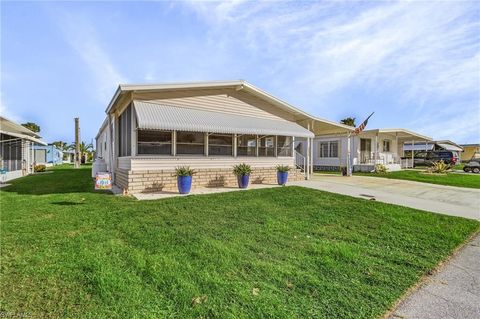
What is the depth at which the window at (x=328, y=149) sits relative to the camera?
2561 centimetres

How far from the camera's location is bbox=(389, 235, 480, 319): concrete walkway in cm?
333

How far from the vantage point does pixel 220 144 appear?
44.3ft

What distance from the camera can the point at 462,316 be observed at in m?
3.31

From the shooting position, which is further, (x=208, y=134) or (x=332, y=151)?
(x=332, y=151)

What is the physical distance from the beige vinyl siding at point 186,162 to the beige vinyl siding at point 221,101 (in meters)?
2.54

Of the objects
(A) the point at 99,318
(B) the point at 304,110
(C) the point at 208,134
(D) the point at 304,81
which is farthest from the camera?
(D) the point at 304,81

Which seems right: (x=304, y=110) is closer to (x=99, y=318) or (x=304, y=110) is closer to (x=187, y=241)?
(x=187, y=241)

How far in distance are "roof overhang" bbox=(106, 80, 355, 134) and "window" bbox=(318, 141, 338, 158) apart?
581 centimetres

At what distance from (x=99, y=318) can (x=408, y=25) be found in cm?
1352

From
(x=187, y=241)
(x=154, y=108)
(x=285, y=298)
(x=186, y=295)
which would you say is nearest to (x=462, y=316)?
(x=285, y=298)

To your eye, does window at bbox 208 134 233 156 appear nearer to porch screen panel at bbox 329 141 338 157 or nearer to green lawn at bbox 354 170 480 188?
green lawn at bbox 354 170 480 188

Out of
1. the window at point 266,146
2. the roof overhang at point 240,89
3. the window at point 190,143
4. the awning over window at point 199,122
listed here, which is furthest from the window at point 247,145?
the roof overhang at point 240,89

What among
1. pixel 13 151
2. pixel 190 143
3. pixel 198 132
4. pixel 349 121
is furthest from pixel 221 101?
pixel 349 121

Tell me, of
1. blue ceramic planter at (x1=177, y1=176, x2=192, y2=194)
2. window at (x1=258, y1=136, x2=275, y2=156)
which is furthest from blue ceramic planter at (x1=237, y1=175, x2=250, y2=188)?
window at (x1=258, y1=136, x2=275, y2=156)
